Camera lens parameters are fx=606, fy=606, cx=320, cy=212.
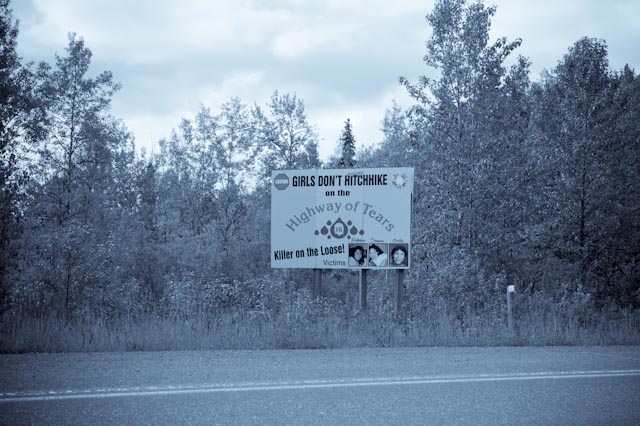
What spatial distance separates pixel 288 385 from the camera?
6688 millimetres

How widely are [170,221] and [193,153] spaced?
5.12 metres

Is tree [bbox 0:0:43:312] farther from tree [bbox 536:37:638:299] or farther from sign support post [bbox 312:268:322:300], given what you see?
tree [bbox 536:37:638:299]

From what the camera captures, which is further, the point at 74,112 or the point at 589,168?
the point at 74,112

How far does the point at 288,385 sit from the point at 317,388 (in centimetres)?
35

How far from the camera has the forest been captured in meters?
11.3

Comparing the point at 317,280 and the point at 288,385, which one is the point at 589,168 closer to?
the point at 317,280

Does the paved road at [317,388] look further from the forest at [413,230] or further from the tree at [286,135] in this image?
the tree at [286,135]

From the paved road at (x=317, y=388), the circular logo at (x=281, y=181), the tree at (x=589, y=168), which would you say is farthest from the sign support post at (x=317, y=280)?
the tree at (x=589, y=168)

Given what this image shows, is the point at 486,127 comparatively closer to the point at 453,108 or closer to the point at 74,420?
the point at 453,108

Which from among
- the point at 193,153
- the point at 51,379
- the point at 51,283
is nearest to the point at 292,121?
the point at 193,153

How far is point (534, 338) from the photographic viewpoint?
438 inches

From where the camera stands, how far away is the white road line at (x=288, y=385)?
6023mm

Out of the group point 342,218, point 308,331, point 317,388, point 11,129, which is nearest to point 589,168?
point 342,218

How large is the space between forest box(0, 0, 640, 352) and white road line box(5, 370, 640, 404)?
3.25 m
